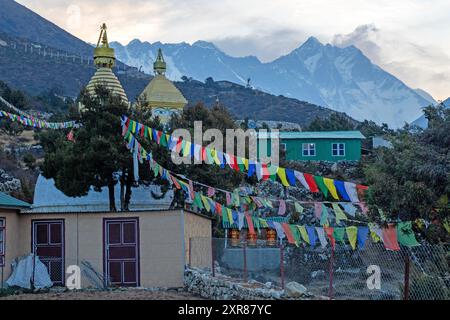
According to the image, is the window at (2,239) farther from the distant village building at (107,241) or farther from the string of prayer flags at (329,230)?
the string of prayer flags at (329,230)

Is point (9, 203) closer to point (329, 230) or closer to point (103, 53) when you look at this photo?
point (329, 230)

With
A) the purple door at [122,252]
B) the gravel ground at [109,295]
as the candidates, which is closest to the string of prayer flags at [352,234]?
the gravel ground at [109,295]

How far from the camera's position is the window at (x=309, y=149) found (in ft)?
197

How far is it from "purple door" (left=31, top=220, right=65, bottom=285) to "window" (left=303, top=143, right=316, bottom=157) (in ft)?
121

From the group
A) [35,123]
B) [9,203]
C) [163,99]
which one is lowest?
[9,203]

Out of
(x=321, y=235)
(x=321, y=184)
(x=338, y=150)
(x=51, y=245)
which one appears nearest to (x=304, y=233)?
(x=321, y=235)

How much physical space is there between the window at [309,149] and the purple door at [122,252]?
36.8m

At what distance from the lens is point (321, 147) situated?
6025cm

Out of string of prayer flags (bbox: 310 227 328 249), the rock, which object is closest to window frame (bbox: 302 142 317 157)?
string of prayer flags (bbox: 310 227 328 249)

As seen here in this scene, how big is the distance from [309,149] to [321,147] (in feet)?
2.95
